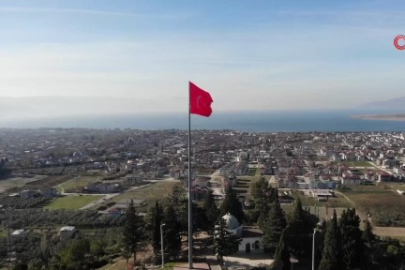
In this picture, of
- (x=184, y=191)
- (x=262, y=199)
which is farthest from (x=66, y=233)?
(x=262, y=199)

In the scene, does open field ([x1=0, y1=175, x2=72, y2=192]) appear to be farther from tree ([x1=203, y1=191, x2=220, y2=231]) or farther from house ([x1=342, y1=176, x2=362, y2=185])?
house ([x1=342, y1=176, x2=362, y2=185])

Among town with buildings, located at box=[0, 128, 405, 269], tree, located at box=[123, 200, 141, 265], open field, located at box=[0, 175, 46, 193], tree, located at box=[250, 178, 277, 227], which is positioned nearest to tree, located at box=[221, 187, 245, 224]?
town with buildings, located at box=[0, 128, 405, 269]

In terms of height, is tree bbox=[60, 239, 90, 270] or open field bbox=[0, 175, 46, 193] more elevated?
tree bbox=[60, 239, 90, 270]

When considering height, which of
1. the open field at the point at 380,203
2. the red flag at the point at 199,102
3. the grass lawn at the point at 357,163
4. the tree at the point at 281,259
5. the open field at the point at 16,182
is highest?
the red flag at the point at 199,102

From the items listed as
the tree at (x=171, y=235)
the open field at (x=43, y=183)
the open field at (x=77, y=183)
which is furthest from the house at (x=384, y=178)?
the open field at (x=43, y=183)

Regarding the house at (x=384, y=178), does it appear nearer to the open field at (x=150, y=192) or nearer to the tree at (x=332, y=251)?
the open field at (x=150, y=192)

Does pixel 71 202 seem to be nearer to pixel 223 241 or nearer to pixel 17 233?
pixel 17 233
